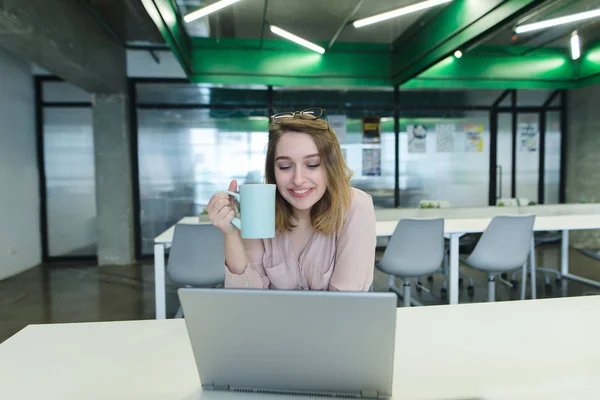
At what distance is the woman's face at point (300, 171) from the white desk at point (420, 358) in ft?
1.32

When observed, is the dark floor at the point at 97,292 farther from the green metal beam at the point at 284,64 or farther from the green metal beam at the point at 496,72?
the green metal beam at the point at 284,64

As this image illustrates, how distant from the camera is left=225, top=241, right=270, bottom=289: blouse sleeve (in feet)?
3.77

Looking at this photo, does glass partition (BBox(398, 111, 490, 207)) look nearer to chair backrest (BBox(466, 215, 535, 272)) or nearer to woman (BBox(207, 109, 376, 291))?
chair backrest (BBox(466, 215, 535, 272))

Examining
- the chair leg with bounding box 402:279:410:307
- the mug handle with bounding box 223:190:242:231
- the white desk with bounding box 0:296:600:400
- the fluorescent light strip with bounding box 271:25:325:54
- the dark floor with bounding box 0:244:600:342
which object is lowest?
the dark floor with bounding box 0:244:600:342

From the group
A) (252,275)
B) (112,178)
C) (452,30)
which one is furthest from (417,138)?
(252,275)

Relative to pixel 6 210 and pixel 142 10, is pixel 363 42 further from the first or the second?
pixel 6 210

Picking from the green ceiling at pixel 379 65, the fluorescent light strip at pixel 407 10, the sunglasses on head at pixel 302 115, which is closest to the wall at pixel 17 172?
the green ceiling at pixel 379 65

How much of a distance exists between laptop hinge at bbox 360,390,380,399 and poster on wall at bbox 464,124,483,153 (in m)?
6.48

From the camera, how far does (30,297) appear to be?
4.00 m

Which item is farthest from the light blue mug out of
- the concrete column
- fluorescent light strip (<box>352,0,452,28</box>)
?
the concrete column

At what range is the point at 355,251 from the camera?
1.16 metres

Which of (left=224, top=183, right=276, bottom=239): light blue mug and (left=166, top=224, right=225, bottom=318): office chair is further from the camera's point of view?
(left=166, top=224, right=225, bottom=318): office chair

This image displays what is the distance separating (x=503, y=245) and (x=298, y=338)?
2.85 meters

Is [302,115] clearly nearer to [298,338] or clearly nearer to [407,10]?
[298,338]
